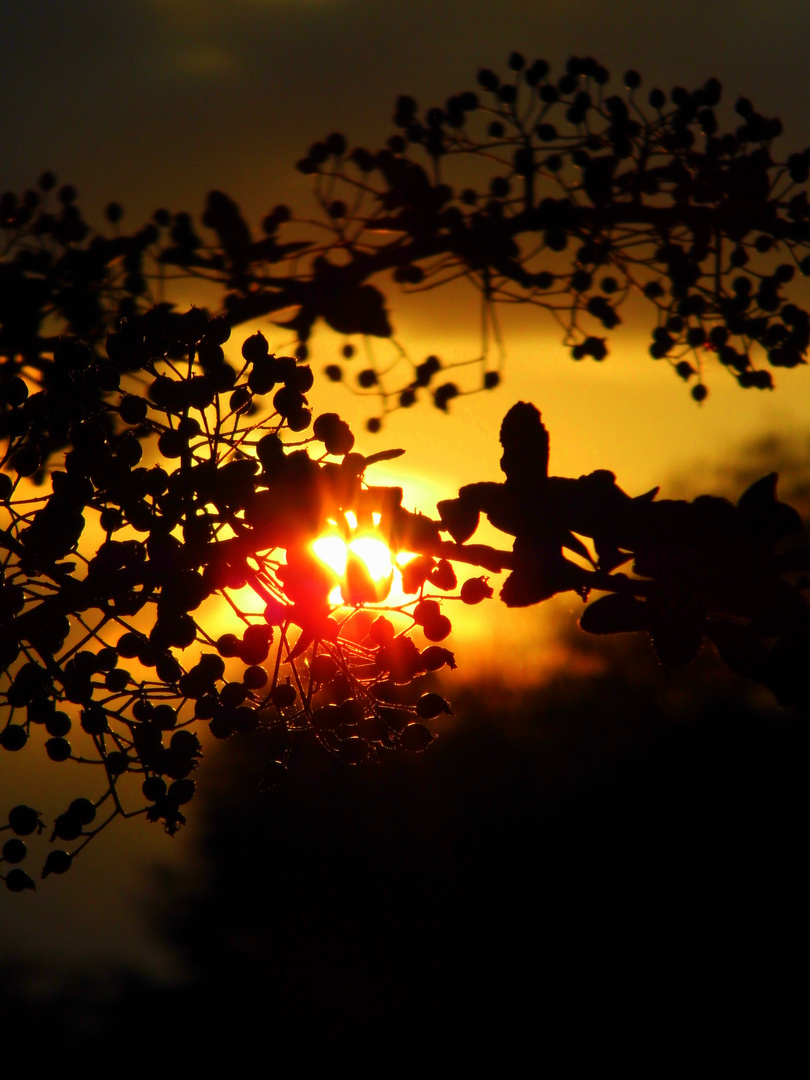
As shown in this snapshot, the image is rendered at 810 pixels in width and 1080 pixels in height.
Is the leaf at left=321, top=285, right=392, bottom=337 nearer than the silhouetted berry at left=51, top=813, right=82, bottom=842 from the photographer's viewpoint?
No

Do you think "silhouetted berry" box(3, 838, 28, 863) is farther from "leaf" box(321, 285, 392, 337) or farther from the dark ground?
the dark ground

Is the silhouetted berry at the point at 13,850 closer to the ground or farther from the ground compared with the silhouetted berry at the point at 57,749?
closer to the ground

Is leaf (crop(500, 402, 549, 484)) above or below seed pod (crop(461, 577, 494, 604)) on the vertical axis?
below

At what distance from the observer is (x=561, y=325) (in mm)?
2609

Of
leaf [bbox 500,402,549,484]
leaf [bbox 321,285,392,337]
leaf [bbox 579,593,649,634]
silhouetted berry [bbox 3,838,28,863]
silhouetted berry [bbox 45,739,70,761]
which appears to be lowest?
leaf [bbox 579,593,649,634]

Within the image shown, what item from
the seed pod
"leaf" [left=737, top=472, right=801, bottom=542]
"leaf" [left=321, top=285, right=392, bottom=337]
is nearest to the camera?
"leaf" [left=737, top=472, right=801, bottom=542]

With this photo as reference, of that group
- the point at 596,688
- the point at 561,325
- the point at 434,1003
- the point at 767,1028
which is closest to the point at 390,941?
the point at 434,1003

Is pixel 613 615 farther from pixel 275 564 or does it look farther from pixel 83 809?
pixel 83 809

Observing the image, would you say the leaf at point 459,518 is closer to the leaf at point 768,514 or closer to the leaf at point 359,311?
the leaf at point 768,514

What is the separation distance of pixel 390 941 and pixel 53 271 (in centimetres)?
976

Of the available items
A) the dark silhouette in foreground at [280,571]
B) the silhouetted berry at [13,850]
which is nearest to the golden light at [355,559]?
the dark silhouette in foreground at [280,571]

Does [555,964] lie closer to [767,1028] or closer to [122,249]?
[767,1028]

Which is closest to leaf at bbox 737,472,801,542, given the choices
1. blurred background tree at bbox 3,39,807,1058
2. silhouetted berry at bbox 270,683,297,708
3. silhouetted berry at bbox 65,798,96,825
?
silhouetted berry at bbox 270,683,297,708

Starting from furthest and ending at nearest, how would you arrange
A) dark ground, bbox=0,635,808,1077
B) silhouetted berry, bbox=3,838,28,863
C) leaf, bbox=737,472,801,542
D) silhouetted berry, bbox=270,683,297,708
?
1. dark ground, bbox=0,635,808,1077
2. silhouetted berry, bbox=3,838,28,863
3. silhouetted berry, bbox=270,683,297,708
4. leaf, bbox=737,472,801,542
